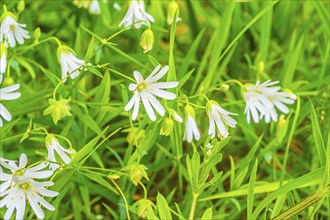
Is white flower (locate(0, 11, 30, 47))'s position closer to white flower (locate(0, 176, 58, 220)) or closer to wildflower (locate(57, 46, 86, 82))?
wildflower (locate(57, 46, 86, 82))

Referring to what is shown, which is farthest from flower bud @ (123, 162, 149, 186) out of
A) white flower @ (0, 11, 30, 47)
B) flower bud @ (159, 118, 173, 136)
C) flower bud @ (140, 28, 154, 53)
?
white flower @ (0, 11, 30, 47)

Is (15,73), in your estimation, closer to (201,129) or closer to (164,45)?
(201,129)

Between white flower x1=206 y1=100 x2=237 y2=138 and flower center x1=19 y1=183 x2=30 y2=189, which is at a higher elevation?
white flower x1=206 y1=100 x2=237 y2=138

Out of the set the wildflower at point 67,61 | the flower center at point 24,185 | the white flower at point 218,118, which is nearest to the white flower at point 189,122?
the white flower at point 218,118

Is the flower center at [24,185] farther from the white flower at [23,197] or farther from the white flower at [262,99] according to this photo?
the white flower at [262,99]

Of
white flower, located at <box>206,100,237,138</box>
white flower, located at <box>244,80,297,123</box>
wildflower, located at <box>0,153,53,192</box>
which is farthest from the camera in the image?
white flower, located at <box>244,80,297,123</box>

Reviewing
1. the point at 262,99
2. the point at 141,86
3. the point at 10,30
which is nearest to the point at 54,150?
the point at 141,86

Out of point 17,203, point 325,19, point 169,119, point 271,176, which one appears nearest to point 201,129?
point 271,176
